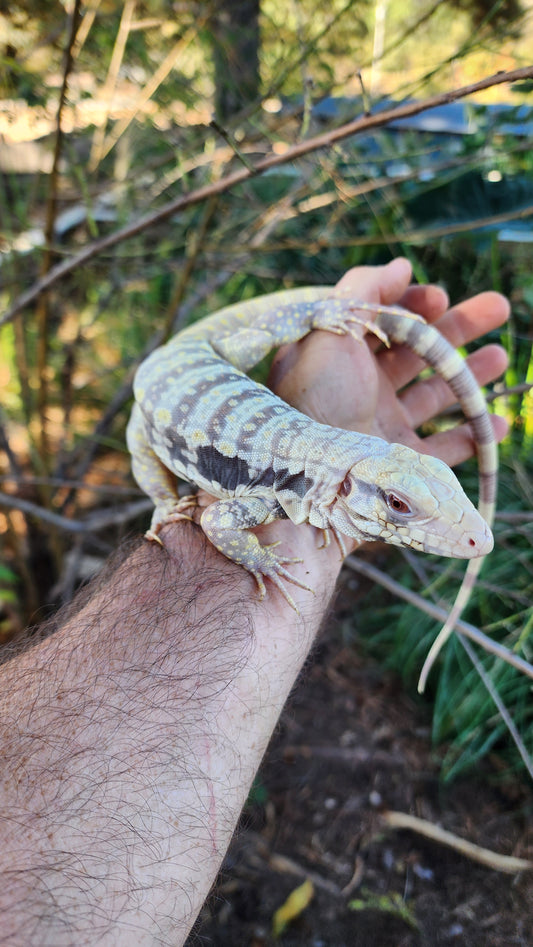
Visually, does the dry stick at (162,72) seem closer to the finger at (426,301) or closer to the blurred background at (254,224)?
the blurred background at (254,224)

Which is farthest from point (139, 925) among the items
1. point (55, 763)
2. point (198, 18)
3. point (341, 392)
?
point (198, 18)

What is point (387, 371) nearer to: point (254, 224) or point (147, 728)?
point (254, 224)

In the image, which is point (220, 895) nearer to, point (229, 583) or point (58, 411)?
point (229, 583)

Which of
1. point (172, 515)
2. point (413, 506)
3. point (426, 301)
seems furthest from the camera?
point (426, 301)

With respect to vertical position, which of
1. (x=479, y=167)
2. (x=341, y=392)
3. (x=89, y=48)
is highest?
(x=89, y=48)

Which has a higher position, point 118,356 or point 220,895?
point 118,356

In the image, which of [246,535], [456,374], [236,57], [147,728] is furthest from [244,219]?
[147,728]

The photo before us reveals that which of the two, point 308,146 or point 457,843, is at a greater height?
point 308,146

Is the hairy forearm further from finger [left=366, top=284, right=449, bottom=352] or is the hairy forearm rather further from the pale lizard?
finger [left=366, top=284, right=449, bottom=352]
